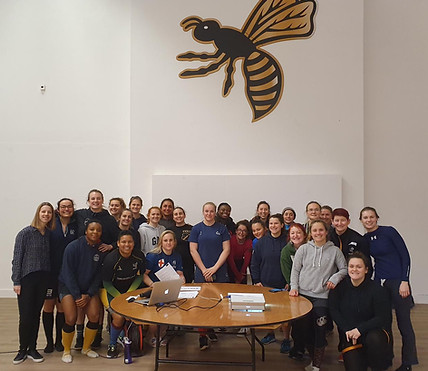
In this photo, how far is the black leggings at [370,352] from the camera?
303cm

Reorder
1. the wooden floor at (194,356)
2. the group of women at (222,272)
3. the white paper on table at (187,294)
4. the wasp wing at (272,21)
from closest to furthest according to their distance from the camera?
the group of women at (222,272)
the white paper on table at (187,294)
the wooden floor at (194,356)
the wasp wing at (272,21)

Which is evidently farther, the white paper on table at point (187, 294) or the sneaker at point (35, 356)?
the sneaker at point (35, 356)

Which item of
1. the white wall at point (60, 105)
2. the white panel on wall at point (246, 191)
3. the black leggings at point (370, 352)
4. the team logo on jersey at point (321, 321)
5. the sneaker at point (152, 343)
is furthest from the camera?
the white wall at point (60, 105)

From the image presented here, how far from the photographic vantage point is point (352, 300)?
3.24m

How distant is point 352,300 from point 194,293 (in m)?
1.33

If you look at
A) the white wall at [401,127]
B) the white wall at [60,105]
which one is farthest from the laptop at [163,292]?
the white wall at [401,127]

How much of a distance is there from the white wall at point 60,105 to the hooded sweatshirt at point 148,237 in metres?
2.12

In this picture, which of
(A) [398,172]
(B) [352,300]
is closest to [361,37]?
(A) [398,172]

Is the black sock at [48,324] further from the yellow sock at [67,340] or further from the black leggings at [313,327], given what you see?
the black leggings at [313,327]

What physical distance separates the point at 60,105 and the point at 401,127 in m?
5.39

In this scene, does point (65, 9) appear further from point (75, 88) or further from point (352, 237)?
point (352, 237)

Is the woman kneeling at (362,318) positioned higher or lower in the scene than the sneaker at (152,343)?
higher

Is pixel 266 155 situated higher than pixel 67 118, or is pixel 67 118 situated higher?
pixel 67 118

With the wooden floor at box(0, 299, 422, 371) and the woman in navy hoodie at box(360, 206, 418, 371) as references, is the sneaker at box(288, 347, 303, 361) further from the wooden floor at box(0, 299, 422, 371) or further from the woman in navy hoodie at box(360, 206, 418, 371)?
the woman in navy hoodie at box(360, 206, 418, 371)
